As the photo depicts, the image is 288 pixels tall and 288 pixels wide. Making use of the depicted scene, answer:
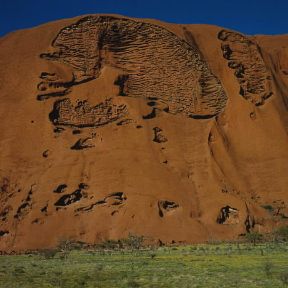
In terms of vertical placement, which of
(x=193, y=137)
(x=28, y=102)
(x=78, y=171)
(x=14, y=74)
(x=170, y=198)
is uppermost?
(x=14, y=74)

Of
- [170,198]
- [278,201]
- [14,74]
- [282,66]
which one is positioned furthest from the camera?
[282,66]

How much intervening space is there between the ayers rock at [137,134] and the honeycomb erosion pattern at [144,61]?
4.9 inches

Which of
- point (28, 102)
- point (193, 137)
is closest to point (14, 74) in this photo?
point (28, 102)

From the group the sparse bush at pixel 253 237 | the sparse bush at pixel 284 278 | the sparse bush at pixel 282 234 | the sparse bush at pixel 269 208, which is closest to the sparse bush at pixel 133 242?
the sparse bush at pixel 253 237

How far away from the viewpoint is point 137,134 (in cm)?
5947

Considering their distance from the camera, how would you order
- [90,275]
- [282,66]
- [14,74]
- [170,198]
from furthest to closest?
[282,66], [14,74], [170,198], [90,275]

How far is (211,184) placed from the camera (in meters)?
56.9

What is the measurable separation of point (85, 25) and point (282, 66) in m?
28.1

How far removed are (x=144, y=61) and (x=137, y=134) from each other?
10.2m

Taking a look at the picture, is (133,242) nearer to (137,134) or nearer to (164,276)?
(137,134)

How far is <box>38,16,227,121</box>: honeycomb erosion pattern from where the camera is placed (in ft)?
209

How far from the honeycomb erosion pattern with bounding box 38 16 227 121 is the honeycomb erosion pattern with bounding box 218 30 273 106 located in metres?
4.48

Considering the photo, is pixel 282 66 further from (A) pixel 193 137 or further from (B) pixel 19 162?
(B) pixel 19 162

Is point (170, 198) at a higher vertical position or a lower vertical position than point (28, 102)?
lower
